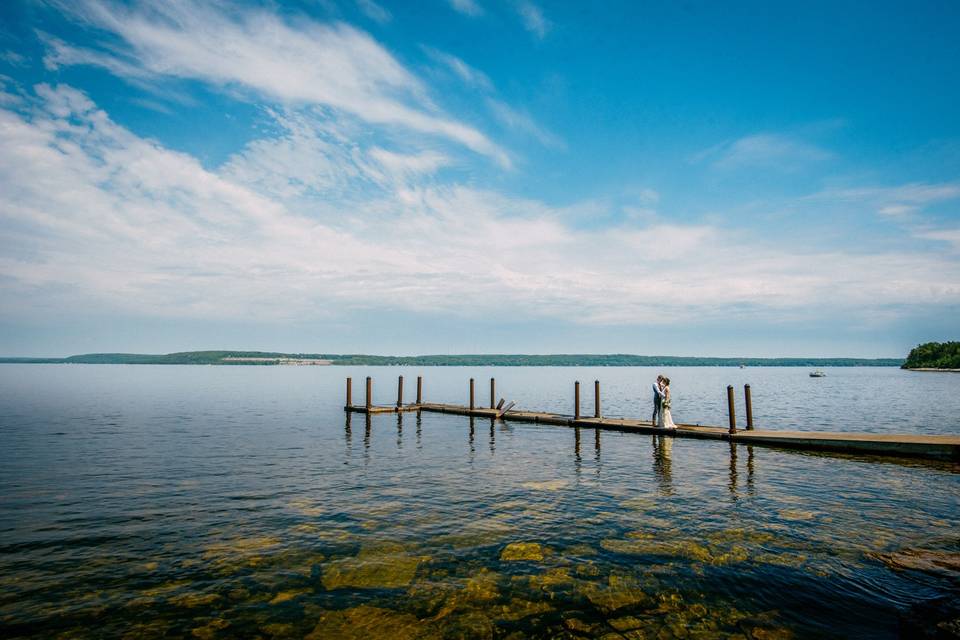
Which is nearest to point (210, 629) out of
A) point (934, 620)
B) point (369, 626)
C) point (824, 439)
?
point (369, 626)

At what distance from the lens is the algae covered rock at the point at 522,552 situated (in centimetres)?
1024

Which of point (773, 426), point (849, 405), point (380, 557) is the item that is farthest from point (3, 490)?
point (849, 405)

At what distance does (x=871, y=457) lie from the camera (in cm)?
2070

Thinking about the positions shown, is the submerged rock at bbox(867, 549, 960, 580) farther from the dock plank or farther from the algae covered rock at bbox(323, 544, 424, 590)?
the dock plank

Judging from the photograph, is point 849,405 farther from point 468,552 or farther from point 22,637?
point 22,637

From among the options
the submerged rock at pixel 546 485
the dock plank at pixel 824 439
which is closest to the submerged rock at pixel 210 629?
the submerged rock at pixel 546 485

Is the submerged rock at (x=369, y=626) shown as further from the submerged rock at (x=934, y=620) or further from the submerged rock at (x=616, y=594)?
the submerged rock at (x=934, y=620)

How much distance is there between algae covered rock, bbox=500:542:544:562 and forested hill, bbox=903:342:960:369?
219620mm

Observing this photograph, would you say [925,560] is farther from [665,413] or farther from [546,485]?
[665,413]

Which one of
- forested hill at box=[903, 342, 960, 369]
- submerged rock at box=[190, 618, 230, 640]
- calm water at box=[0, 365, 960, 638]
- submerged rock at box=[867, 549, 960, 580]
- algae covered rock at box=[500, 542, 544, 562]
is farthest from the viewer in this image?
forested hill at box=[903, 342, 960, 369]

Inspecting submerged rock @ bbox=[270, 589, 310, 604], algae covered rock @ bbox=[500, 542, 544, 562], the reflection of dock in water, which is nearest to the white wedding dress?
the reflection of dock in water

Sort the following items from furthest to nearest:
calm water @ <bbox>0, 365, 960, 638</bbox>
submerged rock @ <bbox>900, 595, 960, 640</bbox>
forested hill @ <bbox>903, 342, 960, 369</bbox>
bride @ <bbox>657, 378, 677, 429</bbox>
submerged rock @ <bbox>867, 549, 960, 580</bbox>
A: forested hill @ <bbox>903, 342, 960, 369</bbox> → bride @ <bbox>657, 378, 677, 429</bbox> → submerged rock @ <bbox>867, 549, 960, 580</bbox> → calm water @ <bbox>0, 365, 960, 638</bbox> → submerged rock @ <bbox>900, 595, 960, 640</bbox>

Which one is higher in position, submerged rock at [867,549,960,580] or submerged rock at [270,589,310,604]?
submerged rock at [867,549,960,580]

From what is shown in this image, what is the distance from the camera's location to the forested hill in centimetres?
16938
